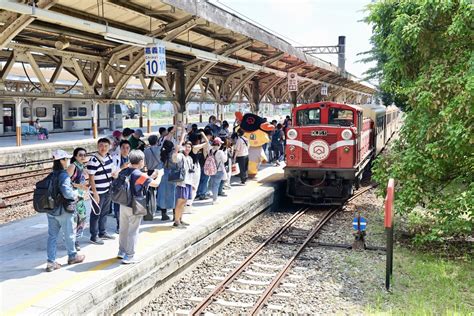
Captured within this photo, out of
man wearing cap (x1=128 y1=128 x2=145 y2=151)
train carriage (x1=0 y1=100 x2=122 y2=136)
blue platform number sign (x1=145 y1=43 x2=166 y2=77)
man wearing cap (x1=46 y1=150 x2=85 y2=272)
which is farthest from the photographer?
train carriage (x1=0 y1=100 x2=122 y2=136)

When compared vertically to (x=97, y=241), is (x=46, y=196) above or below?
above

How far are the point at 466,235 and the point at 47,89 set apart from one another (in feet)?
30.9

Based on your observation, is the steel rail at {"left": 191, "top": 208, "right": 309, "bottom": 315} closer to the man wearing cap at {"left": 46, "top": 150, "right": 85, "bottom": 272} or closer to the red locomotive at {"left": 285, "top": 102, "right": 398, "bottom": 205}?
the red locomotive at {"left": 285, "top": 102, "right": 398, "bottom": 205}

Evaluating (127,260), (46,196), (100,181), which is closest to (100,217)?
(100,181)

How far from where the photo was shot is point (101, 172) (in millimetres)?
7273

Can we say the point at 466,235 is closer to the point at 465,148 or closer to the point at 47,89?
the point at 465,148

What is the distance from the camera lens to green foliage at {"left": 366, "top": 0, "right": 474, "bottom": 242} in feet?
26.0

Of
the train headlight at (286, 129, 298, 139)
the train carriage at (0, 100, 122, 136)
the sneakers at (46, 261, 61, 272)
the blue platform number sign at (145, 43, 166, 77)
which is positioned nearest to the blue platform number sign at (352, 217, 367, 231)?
the train headlight at (286, 129, 298, 139)

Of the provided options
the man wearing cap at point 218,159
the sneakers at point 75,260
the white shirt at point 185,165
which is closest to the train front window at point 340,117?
the man wearing cap at point 218,159

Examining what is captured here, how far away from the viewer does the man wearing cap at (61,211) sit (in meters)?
5.95

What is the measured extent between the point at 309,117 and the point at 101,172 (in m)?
7.25

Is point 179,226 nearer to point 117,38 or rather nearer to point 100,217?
point 100,217

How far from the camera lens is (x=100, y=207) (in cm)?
743

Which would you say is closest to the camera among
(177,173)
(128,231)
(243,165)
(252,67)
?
(128,231)
